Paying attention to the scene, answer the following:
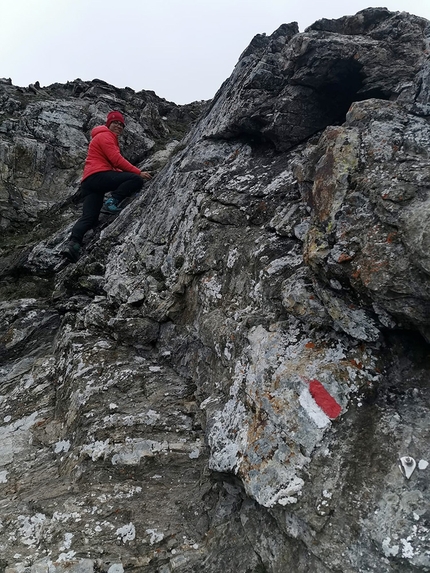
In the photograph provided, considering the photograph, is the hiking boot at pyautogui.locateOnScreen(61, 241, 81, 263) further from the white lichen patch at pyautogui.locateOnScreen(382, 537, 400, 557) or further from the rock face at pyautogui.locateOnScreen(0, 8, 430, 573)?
the white lichen patch at pyautogui.locateOnScreen(382, 537, 400, 557)

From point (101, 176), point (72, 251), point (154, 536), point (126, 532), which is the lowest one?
point (154, 536)

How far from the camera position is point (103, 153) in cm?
1185

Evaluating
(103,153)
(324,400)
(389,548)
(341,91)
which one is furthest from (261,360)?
(103,153)

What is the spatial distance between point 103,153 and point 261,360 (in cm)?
888

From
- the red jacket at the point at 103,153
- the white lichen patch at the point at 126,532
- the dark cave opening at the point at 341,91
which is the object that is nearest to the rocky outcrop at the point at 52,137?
the red jacket at the point at 103,153

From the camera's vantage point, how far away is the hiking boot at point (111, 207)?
1234 centimetres

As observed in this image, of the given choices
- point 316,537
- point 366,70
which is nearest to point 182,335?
point 316,537

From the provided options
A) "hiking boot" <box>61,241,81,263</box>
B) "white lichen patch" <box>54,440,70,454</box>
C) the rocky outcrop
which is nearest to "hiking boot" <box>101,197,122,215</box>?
"hiking boot" <box>61,241,81,263</box>

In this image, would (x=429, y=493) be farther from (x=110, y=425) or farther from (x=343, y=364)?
(x=110, y=425)

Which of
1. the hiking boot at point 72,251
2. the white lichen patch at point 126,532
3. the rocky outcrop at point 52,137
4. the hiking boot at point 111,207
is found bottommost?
the white lichen patch at point 126,532

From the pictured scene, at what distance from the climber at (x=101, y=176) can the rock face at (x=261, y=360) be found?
7.92ft

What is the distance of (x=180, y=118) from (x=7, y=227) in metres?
13.1

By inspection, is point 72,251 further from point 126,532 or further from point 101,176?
point 126,532

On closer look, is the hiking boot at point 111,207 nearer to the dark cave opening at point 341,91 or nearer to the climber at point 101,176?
the climber at point 101,176
